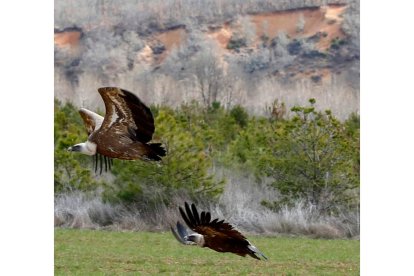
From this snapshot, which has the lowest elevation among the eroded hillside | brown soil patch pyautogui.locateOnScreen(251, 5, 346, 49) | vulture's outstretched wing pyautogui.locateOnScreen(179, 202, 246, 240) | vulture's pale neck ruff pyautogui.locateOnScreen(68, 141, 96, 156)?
vulture's outstretched wing pyautogui.locateOnScreen(179, 202, 246, 240)

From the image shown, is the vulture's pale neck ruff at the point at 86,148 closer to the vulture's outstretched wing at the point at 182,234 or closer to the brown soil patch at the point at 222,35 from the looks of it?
the vulture's outstretched wing at the point at 182,234

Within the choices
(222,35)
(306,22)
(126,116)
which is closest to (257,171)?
(126,116)

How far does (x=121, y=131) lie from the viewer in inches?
255

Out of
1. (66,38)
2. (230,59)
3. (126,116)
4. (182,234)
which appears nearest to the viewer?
(126,116)

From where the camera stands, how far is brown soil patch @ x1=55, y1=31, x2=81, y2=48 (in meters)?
26.6

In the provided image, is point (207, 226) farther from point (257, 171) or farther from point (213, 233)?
point (257, 171)

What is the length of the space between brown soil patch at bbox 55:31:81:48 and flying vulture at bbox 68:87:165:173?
20.3 m

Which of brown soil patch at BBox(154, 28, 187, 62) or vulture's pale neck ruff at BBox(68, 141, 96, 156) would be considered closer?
vulture's pale neck ruff at BBox(68, 141, 96, 156)

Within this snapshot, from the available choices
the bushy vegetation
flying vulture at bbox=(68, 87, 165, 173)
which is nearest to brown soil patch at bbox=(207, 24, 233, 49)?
the bushy vegetation

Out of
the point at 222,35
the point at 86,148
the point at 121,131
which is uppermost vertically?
the point at 222,35

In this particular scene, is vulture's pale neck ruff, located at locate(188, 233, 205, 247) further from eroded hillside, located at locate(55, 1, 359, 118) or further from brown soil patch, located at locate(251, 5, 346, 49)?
brown soil patch, located at locate(251, 5, 346, 49)

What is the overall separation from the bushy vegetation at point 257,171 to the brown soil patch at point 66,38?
36.1ft

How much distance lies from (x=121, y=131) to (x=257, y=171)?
30.5 feet
